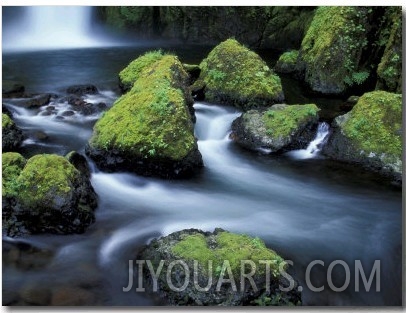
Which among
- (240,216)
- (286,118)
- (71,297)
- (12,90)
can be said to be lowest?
(71,297)

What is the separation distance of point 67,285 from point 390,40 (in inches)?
267

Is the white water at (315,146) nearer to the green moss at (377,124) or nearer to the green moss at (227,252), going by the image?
the green moss at (377,124)

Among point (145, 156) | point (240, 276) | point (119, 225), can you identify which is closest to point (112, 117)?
point (145, 156)

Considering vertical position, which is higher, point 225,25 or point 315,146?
point 225,25

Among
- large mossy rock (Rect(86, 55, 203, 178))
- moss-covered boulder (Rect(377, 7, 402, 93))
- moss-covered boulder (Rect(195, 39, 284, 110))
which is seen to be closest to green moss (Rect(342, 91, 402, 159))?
moss-covered boulder (Rect(377, 7, 402, 93))

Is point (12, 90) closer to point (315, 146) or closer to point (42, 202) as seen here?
point (42, 202)

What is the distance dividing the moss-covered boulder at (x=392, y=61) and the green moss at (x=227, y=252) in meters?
4.52

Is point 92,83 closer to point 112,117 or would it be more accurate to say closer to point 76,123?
point 76,123

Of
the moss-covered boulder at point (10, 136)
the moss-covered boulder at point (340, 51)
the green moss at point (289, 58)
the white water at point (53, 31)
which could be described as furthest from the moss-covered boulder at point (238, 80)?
the moss-covered boulder at point (10, 136)

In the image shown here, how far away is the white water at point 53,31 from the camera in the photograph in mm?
6910

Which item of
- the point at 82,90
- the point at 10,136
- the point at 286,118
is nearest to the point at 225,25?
the point at 82,90

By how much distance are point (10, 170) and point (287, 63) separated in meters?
6.80

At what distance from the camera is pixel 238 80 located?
8570 mm

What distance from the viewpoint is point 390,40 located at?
841 cm
